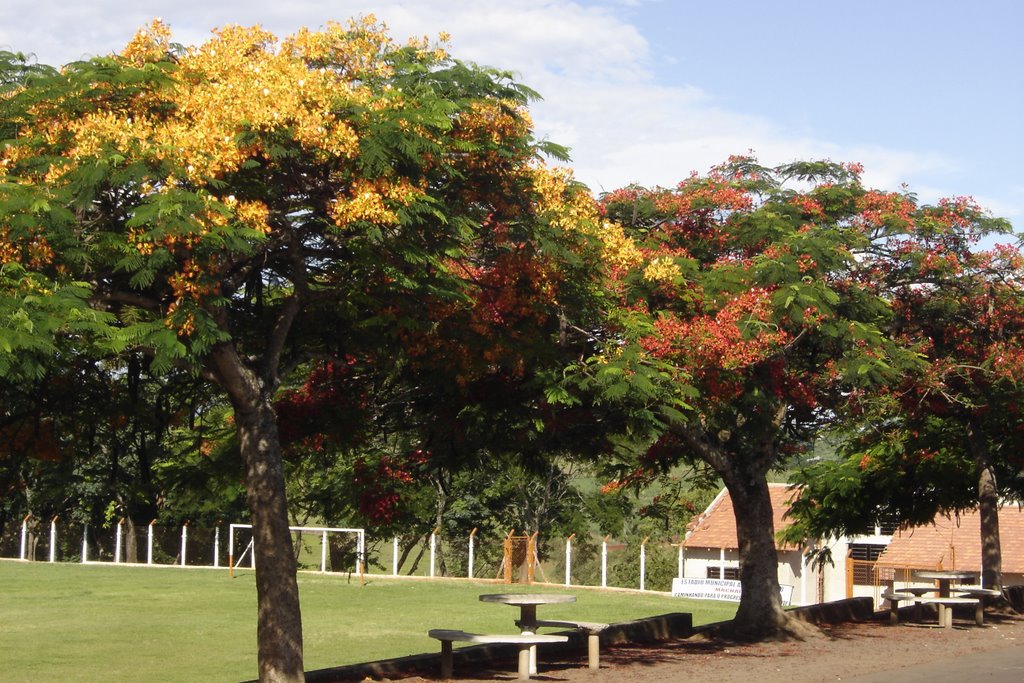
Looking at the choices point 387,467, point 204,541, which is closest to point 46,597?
point 204,541

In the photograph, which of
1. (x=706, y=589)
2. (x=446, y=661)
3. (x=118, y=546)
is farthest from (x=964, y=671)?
(x=118, y=546)

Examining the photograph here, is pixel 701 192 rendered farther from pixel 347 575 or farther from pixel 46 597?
pixel 347 575

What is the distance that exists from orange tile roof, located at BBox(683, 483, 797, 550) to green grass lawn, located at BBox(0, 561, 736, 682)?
53.6 feet

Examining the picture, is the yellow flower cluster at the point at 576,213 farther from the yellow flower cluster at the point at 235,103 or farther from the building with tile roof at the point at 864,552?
the building with tile roof at the point at 864,552

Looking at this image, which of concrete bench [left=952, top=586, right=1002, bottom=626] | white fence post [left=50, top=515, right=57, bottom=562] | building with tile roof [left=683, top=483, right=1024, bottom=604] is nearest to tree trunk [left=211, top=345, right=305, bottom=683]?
concrete bench [left=952, top=586, right=1002, bottom=626]

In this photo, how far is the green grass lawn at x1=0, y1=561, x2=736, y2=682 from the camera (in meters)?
19.0

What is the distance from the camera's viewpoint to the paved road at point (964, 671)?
13.1 m

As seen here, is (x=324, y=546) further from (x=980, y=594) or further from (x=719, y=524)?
(x=980, y=594)

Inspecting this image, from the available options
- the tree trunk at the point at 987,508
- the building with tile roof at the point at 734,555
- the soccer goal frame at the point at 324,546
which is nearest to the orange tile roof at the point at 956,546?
the building with tile roof at the point at 734,555

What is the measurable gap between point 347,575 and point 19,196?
3283 centimetres

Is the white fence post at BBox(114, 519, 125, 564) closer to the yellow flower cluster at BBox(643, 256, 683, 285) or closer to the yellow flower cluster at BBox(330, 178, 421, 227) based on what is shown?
the yellow flower cluster at BBox(643, 256, 683, 285)

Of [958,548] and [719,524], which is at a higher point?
[719,524]

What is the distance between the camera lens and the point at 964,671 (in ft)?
45.7

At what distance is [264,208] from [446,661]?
5.43 m
